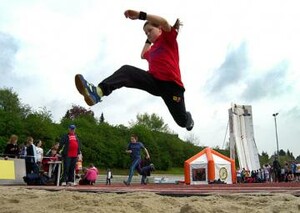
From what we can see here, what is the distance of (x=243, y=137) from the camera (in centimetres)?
2919

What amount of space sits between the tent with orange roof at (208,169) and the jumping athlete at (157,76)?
48.0 feet

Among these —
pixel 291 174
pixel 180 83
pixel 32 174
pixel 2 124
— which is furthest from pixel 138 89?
pixel 2 124

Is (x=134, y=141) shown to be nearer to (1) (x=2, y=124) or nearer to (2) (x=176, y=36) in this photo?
(2) (x=176, y=36)

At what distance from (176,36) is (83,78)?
4.30 feet

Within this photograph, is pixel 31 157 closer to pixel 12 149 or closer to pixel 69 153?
pixel 12 149

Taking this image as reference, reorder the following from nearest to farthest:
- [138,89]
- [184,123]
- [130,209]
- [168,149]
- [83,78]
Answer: [130,209], [83,78], [138,89], [184,123], [168,149]

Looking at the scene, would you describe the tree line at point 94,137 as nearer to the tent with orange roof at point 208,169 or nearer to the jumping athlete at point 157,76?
the tent with orange roof at point 208,169

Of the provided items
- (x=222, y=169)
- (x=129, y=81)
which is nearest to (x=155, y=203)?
(x=129, y=81)

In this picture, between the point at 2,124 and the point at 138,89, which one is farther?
the point at 2,124

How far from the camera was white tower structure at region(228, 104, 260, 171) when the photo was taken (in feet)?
92.9

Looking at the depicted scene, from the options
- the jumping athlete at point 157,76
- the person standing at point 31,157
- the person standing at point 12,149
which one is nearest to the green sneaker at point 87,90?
the jumping athlete at point 157,76

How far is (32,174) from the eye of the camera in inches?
459

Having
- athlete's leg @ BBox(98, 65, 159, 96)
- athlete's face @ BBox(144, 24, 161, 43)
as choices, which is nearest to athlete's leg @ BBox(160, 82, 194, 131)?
athlete's leg @ BBox(98, 65, 159, 96)

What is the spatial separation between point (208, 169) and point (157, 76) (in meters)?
15.2
